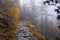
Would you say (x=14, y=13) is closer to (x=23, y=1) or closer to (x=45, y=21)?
(x=23, y=1)

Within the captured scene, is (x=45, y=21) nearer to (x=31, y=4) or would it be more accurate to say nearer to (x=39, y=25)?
(x=39, y=25)

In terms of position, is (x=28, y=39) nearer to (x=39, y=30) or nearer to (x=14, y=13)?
(x=39, y=30)

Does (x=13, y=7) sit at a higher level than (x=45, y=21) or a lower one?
higher

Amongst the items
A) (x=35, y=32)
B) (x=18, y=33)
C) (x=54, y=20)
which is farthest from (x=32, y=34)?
(x=54, y=20)

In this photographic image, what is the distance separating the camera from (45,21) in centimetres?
252

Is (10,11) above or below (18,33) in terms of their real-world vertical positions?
above

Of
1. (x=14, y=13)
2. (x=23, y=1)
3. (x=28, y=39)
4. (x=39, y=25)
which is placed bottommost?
(x=28, y=39)

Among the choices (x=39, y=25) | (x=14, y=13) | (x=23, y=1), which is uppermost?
(x=23, y=1)

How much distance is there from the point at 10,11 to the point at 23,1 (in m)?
0.27

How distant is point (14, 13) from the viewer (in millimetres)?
2432

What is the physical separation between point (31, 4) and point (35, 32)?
45cm

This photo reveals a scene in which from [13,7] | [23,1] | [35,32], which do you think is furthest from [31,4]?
[35,32]

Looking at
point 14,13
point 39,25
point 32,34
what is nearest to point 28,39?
point 32,34

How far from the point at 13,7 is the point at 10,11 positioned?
0.08 metres
